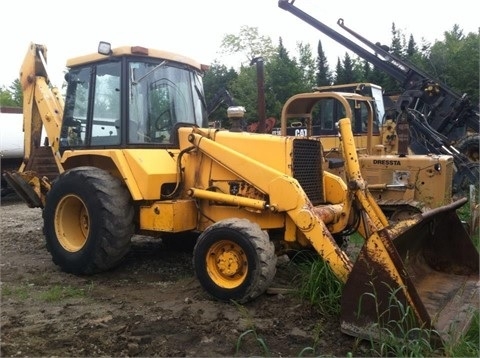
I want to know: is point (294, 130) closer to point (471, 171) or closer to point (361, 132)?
point (361, 132)

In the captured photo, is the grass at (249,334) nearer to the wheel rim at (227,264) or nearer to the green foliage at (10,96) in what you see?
the wheel rim at (227,264)

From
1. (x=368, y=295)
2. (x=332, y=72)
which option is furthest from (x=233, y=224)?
(x=332, y=72)

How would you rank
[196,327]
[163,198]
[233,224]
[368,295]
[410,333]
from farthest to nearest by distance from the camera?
[163,198] → [233,224] → [196,327] → [368,295] → [410,333]

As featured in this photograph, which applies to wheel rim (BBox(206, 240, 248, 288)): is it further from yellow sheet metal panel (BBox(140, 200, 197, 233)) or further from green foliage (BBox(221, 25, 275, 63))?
green foliage (BBox(221, 25, 275, 63))

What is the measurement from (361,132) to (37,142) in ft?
18.5

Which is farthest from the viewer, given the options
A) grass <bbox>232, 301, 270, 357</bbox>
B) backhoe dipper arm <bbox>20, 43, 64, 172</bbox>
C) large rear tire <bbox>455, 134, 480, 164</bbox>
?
large rear tire <bbox>455, 134, 480, 164</bbox>

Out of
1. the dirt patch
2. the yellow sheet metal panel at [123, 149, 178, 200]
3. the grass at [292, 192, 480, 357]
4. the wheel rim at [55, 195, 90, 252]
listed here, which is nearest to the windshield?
the yellow sheet metal panel at [123, 149, 178, 200]

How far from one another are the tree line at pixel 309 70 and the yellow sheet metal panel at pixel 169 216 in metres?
20.1

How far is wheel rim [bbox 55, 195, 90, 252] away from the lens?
5977mm

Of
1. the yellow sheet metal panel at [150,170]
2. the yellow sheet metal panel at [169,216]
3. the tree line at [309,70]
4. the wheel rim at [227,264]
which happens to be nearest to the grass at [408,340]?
the wheel rim at [227,264]

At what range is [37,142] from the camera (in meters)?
7.46

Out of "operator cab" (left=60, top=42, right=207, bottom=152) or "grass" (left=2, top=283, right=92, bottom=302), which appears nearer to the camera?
"grass" (left=2, top=283, right=92, bottom=302)

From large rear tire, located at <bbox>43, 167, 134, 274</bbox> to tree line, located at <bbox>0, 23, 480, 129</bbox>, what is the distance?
65.1 feet

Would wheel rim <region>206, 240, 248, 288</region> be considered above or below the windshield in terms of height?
below
